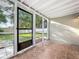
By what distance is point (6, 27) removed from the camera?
3869 mm

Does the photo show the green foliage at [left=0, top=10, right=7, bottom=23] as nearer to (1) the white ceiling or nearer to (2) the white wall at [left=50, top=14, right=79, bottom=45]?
(1) the white ceiling

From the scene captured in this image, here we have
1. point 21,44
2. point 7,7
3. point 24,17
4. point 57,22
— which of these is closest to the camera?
point 7,7

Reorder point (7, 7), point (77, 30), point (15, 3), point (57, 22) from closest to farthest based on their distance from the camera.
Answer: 1. point (7, 7)
2. point (15, 3)
3. point (77, 30)
4. point (57, 22)

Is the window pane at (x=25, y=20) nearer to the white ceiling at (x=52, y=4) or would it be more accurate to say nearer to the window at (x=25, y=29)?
the window at (x=25, y=29)

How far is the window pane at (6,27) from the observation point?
3604mm

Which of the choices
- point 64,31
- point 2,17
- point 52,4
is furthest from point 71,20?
point 2,17

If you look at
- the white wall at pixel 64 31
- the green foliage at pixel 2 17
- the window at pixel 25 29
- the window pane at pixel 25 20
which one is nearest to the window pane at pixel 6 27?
the green foliage at pixel 2 17

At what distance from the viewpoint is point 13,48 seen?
427 cm

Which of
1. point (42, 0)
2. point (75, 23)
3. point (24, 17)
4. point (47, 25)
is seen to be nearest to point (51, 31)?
point (47, 25)

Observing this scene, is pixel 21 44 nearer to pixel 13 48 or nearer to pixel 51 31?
pixel 13 48

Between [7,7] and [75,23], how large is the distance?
6477 mm

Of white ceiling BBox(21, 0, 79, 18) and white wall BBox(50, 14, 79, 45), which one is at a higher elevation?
white ceiling BBox(21, 0, 79, 18)

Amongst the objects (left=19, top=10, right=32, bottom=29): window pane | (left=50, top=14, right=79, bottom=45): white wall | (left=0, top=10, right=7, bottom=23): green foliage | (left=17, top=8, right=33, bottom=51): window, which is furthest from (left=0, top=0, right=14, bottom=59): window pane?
(left=50, top=14, right=79, bottom=45): white wall

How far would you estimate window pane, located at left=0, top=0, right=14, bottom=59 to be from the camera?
360cm
